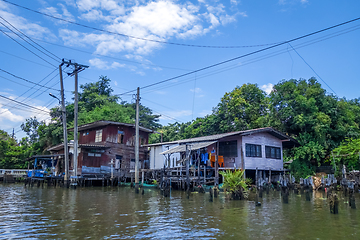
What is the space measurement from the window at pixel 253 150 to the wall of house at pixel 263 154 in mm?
295

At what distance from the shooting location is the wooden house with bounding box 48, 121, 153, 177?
3216 cm

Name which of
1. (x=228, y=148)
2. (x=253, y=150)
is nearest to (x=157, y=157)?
(x=228, y=148)

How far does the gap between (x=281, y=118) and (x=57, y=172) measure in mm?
27601

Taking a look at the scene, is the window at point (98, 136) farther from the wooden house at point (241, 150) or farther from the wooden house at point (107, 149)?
the wooden house at point (241, 150)

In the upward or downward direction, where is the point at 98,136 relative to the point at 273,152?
upward

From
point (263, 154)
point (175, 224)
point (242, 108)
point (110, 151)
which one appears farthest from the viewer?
point (242, 108)

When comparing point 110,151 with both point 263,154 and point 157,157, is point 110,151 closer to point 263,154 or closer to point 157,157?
point 157,157

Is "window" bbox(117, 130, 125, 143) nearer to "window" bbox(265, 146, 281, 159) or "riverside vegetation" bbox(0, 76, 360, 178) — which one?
"riverside vegetation" bbox(0, 76, 360, 178)

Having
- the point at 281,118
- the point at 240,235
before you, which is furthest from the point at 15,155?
the point at 240,235

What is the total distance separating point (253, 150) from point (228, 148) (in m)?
2.39

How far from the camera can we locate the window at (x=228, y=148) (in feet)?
87.8

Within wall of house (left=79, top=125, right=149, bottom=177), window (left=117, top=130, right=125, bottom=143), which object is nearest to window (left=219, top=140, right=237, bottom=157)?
wall of house (left=79, top=125, right=149, bottom=177)

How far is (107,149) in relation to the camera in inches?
1339

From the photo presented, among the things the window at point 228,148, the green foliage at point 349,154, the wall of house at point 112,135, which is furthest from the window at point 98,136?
the green foliage at point 349,154
